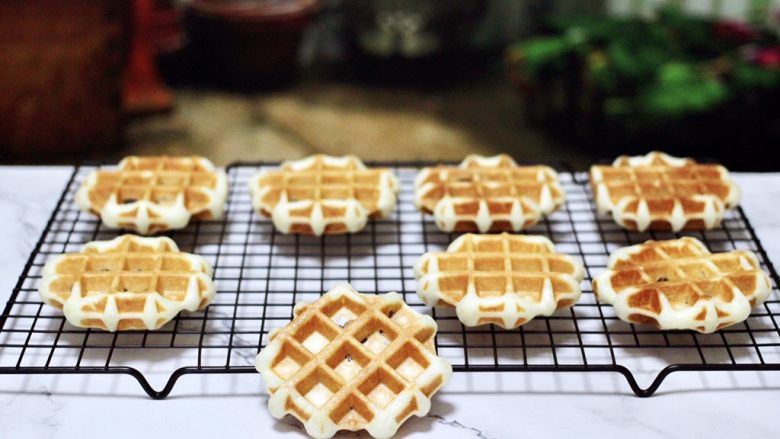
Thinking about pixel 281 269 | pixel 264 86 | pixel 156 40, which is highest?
pixel 281 269

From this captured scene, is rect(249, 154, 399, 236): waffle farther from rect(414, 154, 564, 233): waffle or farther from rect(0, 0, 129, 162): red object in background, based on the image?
rect(0, 0, 129, 162): red object in background

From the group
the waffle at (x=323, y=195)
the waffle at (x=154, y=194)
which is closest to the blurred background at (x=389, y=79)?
the waffle at (x=154, y=194)

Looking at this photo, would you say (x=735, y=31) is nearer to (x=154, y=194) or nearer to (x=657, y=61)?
(x=657, y=61)

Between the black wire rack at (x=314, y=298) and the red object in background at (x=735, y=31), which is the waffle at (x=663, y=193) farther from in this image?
the red object in background at (x=735, y=31)

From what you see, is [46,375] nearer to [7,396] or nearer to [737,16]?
[7,396]

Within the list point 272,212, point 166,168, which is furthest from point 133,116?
point 272,212
